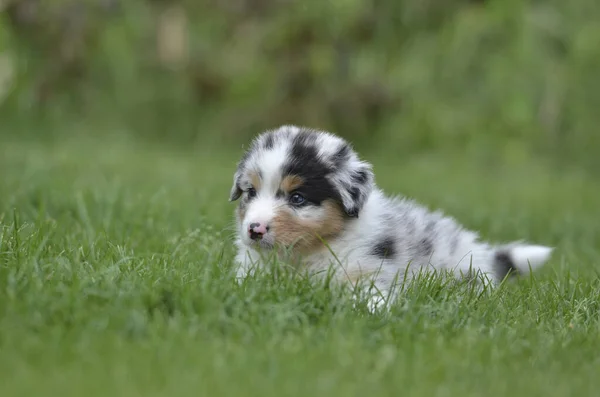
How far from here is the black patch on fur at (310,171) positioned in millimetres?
4211

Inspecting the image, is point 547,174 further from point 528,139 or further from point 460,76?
point 460,76

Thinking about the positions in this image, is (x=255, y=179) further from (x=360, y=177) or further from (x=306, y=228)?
(x=360, y=177)

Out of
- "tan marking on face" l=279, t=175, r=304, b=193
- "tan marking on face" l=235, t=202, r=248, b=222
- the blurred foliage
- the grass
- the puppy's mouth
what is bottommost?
the grass

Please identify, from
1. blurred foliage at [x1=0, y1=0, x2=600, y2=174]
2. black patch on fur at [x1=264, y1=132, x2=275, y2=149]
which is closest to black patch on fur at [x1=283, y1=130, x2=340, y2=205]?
black patch on fur at [x1=264, y1=132, x2=275, y2=149]

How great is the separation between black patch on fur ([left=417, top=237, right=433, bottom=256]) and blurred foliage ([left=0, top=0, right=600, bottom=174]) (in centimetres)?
732

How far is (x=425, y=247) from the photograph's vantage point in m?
4.64

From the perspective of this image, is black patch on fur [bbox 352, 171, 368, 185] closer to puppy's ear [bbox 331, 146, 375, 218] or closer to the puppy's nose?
puppy's ear [bbox 331, 146, 375, 218]

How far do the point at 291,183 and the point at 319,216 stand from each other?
0.73 ft

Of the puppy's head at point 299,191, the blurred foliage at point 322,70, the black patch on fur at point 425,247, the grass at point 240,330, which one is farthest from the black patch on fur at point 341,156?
the blurred foliage at point 322,70

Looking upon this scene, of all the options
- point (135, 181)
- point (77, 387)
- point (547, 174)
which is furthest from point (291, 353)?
point (547, 174)

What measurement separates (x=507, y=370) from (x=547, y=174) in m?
8.57

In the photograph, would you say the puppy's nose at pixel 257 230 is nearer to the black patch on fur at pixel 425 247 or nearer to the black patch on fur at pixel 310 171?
the black patch on fur at pixel 310 171

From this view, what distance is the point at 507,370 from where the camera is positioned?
3238 mm

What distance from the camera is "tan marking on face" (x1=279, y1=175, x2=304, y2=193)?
4184 millimetres
